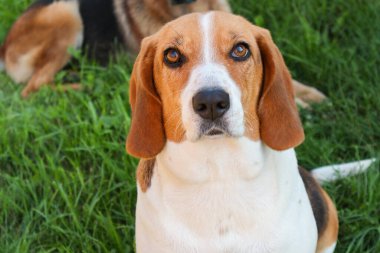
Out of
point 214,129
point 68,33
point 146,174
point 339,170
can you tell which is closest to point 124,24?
point 68,33

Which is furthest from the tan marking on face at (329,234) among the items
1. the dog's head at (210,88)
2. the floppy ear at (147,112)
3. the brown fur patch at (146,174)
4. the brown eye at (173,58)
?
the brown eye at (173,58)

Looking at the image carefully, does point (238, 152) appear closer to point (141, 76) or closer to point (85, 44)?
point (141, 76)

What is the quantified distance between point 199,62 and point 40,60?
2.99m

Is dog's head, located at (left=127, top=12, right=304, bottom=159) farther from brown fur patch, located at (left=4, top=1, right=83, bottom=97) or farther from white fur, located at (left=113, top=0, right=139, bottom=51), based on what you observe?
brown fur patch, located at (left=4, top=1, right=83, bottom=97)

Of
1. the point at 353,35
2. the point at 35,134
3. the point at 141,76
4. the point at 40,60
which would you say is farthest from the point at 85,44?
the point at 141,76

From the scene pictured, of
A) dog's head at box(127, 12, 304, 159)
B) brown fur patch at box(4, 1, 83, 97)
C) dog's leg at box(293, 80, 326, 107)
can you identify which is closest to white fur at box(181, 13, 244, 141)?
dog's head at box(127, 12, 304, 159)

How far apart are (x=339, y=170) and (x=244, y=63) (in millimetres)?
1417

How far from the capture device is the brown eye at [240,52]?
2307mm

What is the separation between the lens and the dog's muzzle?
2.12 m

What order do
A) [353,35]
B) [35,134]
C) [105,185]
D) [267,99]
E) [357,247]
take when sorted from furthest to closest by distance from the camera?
[353,35], [35,134], [105,185], [357,247], [267,99]

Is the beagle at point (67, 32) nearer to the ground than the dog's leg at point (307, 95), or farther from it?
farther from it

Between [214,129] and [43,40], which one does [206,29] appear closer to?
[214,129]

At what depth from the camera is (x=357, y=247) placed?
3.23 metres

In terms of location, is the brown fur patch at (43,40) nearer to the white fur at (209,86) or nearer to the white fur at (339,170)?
the white fur at (339,170)
